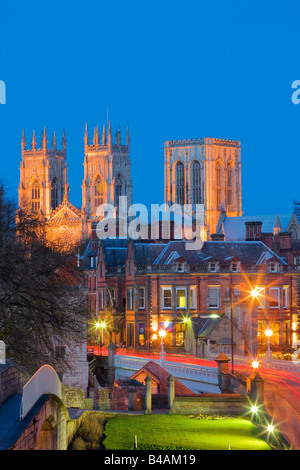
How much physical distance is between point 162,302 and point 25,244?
36.1 m

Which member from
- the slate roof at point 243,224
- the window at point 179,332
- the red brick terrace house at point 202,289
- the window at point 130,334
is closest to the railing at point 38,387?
the red brick terrace house at point 202,289

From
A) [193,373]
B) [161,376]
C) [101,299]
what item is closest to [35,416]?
[193,373]

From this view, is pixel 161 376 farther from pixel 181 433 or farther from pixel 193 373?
pixel 181 433

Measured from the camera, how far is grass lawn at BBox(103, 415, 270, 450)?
40531 mm

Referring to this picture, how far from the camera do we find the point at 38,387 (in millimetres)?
27906

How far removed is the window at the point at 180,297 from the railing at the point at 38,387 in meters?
49.2

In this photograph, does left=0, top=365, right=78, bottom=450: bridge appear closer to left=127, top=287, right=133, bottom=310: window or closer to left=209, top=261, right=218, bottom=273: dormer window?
left=209, top=261, right=218, bottom=273: dormer window

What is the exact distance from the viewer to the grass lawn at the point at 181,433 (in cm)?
4053

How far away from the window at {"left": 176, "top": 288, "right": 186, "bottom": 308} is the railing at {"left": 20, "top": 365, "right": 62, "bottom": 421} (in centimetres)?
4918

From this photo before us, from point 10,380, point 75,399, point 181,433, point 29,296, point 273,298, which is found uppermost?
point 29,296

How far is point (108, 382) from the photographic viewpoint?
2753 inches

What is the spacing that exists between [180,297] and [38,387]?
54704 mm

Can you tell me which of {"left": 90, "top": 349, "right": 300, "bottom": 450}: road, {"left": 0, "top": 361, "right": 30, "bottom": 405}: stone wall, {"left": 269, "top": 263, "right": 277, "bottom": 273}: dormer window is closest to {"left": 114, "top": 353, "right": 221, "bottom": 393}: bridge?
{"left": 90, "top": 349, "right": 300, "bottom": 450}: road
